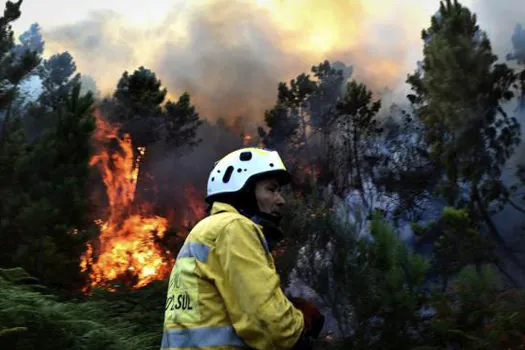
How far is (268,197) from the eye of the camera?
2469mm

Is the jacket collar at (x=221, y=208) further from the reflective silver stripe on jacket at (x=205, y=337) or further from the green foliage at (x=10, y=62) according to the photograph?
the green foliage at (x=10, y=62)

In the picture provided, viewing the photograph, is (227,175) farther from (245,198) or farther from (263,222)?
(263,222)

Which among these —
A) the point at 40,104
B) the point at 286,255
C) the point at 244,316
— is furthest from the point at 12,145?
the point at 244,316

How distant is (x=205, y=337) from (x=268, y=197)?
64cm

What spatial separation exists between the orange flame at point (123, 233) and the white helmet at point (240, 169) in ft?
21.5

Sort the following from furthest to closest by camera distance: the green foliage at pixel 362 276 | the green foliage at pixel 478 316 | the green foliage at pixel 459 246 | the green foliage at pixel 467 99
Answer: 1. the green foliage at pixel 467 99
2. the green foliage at pixel 459 246
3. the green foliage at pixel 362 276
4. the green foliage at pixel 478 316

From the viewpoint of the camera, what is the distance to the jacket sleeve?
204 centimetres

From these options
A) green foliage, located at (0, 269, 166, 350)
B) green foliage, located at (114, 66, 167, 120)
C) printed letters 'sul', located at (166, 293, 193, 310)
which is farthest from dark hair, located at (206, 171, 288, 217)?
green foliage, located at (114, 66, 167, 120)

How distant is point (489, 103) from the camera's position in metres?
19.4

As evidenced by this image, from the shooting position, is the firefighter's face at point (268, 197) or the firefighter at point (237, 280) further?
the firefighter's face at point (268, 197)

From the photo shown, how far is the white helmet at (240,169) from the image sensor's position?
2432 mm

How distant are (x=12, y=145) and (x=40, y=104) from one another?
12333 mm

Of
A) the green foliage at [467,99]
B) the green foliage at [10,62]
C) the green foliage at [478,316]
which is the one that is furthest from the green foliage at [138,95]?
the green foliage at [478,316]

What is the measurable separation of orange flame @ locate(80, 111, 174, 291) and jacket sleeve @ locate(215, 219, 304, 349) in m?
6.83
